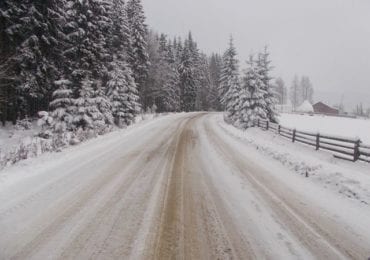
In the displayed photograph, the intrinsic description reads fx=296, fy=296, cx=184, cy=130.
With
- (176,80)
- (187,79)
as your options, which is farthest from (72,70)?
(187,79)

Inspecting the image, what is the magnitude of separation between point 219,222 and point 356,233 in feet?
8.12

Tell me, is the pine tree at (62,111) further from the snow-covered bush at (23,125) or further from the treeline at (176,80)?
the treeline at (176,80)

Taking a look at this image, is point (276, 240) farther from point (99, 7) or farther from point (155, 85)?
point (155, 85)

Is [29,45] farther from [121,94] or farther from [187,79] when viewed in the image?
[187,79]

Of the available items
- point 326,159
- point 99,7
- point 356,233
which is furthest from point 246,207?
point 99,7

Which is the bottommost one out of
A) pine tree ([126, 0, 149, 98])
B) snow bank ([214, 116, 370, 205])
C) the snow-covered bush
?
snow bank ([214, 116, 370, 205])

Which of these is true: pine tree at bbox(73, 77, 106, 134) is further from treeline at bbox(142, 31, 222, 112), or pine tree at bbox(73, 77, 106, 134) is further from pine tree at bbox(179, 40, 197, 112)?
pine tree at bbox(179, 40, 197, 112)

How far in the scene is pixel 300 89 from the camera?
5969 inches

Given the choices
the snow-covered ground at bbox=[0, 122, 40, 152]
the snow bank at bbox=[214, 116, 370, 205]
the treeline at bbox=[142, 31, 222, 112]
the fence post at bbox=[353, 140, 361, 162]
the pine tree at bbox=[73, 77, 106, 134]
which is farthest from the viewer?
the treeline at bbox=[142, 31, 222, 112]

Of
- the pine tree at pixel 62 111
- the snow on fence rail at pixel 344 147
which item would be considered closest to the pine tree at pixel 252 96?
the snow on fence rail at pixel 344 147

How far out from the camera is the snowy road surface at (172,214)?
4574mm

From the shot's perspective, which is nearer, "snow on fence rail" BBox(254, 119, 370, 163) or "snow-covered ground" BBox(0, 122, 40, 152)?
"snow on fence rail" BBox(254, 119, 370, 163)

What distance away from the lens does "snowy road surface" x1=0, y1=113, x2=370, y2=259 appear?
15.0ft

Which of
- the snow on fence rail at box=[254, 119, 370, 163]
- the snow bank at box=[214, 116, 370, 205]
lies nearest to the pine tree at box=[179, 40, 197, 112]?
the snow on fence rail at box=[254, 119, 370, 163]
